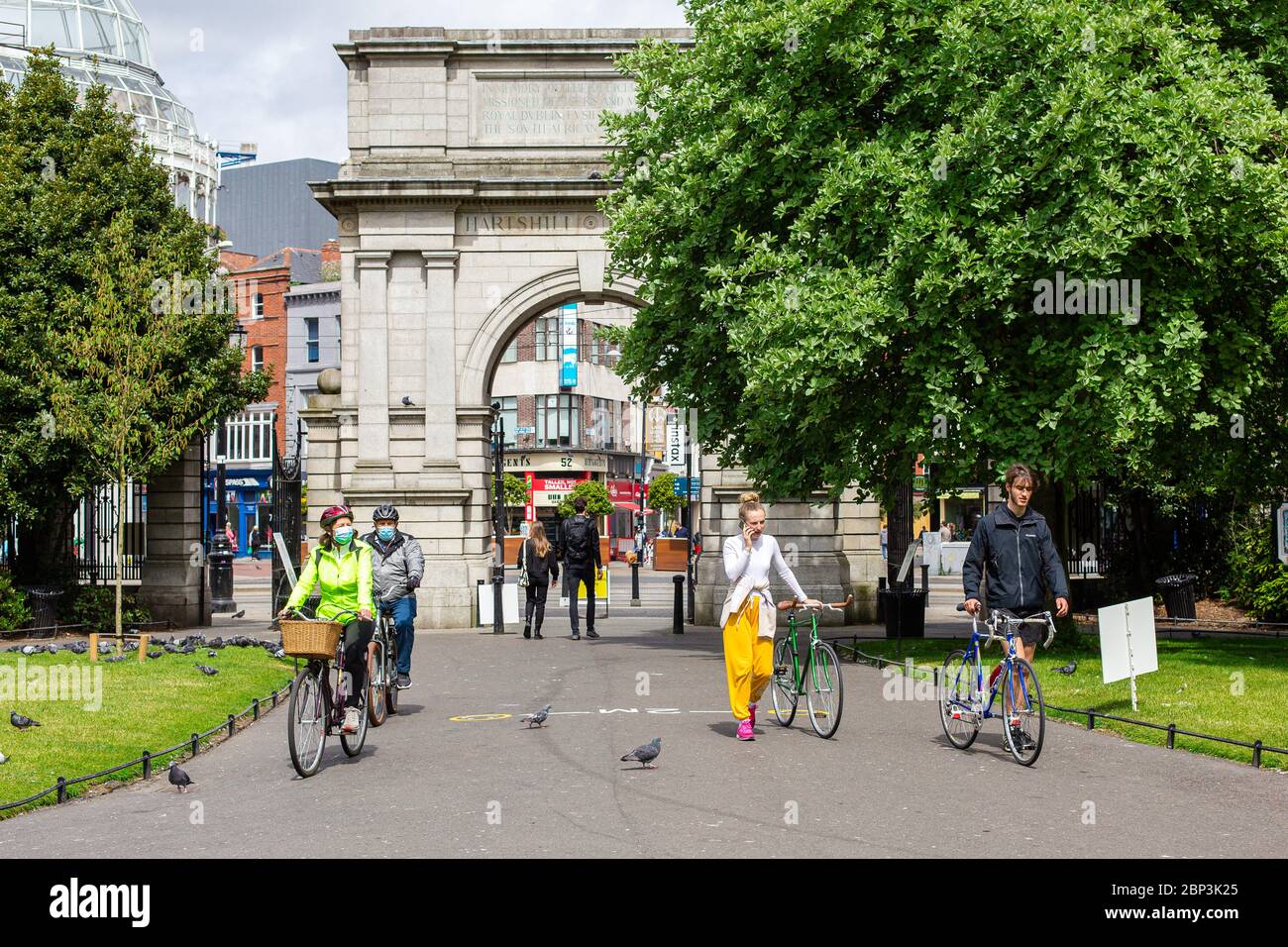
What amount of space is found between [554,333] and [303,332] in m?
14.8

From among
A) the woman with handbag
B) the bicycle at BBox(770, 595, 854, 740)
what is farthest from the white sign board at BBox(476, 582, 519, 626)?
the bicycle at BBox(770, 595, 854, 740)

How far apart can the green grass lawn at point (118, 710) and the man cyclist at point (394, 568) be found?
186cm

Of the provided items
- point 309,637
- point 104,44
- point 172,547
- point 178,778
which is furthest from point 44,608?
point 104,44

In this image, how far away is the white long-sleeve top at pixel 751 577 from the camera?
39.8 feet

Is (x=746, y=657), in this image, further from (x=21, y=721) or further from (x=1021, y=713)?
(x=21, y=721)

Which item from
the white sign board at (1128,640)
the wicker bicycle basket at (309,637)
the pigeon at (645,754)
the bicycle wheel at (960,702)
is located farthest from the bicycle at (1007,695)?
the wicker bicycle basket at (309,637)

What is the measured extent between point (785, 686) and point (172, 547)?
17.0 meters

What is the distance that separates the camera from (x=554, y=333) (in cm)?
7331

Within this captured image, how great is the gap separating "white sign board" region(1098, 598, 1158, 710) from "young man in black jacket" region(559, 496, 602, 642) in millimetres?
11842

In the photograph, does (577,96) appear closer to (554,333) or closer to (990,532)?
(990,532)

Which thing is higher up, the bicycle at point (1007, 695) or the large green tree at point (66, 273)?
the large green tree at point (66, 273)

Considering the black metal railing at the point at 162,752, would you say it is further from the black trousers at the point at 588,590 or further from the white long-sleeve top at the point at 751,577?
the black trousers at the point at 588,590

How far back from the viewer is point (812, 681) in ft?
→ 40.6

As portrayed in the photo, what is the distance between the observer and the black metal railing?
9828 millimetres
